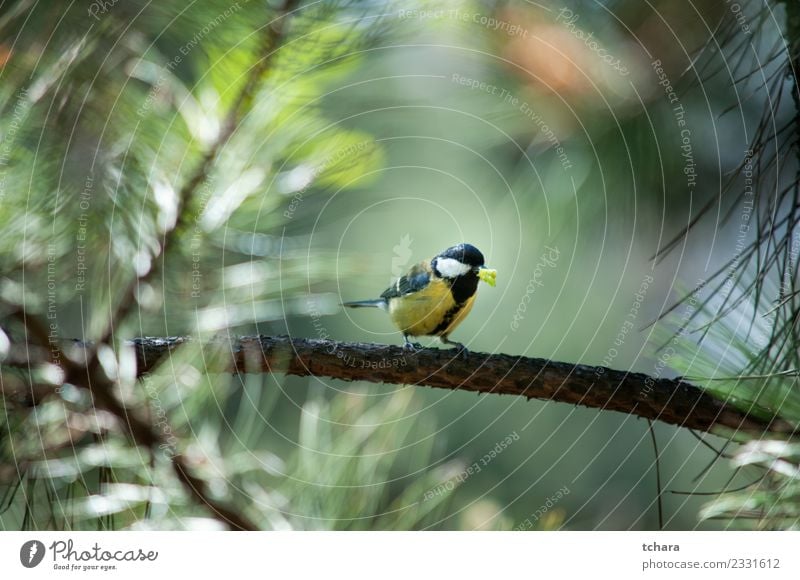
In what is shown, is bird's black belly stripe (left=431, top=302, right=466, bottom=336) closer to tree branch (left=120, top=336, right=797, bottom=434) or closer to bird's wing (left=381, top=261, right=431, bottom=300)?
bird's wing (left=381, top=261, right=431, bottom=300)

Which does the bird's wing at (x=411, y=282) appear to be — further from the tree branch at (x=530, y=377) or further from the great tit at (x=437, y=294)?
the tree branch at (x=530, y=377)

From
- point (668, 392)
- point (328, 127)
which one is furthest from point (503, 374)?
point (328, 127)

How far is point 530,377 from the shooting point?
0.56m

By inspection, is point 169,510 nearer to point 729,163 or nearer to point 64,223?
point 64,223

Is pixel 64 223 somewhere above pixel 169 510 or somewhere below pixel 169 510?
above

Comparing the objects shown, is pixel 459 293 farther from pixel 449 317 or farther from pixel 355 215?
pixel 355 215

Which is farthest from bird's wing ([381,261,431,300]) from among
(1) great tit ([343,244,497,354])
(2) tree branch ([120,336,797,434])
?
→ (2) tree branch ([120,336,797,434])

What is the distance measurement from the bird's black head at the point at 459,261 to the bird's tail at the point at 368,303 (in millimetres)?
61

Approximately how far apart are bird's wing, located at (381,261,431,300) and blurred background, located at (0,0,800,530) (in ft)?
0.12

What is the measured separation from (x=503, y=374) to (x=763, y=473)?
8.5 inches

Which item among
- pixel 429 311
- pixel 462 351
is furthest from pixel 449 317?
pixel 462 351

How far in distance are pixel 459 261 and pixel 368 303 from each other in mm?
94

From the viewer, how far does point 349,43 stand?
0.52 metres

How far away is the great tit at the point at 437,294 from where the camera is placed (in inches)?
26.7
